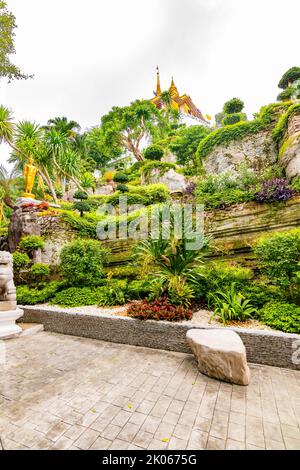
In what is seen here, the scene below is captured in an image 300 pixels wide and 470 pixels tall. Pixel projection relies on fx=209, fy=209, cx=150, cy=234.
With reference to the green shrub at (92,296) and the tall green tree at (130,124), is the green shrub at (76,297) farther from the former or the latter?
the tall green tree at (130,124)

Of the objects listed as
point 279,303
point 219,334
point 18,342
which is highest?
point 279,303

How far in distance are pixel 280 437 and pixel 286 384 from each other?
1.00 meters

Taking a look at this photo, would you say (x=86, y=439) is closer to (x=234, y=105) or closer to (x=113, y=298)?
(x=113, y=298)

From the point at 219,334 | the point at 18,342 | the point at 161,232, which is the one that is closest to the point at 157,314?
the point at 219,334

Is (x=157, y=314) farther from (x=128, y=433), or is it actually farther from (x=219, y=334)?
(x=128, y=433)

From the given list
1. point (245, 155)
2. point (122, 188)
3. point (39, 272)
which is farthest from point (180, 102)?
point (39, 272)

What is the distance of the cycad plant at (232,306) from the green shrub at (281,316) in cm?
25

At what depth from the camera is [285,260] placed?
4.04 metres

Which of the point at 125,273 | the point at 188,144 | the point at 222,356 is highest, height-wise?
the point at 188,144

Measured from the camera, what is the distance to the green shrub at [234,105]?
16.0m

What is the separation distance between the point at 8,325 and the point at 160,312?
12.2ft

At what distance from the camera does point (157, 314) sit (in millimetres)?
4188

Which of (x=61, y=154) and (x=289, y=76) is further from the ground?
(x=289, y=76)

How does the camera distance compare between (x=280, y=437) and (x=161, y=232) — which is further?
(x=161, y=232)
